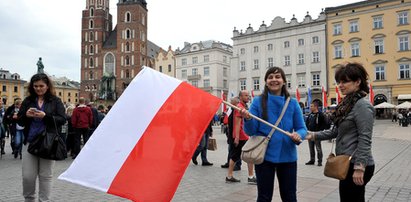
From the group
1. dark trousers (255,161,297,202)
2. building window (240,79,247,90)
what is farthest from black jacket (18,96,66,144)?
building window (240,79,247,90)

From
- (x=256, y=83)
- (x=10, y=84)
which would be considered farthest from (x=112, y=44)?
(x=256, y=83)

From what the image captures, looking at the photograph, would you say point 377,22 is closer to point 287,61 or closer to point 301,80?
point 301,80

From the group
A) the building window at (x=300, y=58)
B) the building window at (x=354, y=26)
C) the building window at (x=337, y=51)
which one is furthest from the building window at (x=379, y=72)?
the building window at (x=300, y=58)

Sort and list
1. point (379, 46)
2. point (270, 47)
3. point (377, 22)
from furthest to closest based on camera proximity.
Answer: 1. point (270, 47)
2. point (379, 46)
3. point (377, 22)

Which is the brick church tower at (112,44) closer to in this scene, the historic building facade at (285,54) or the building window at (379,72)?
the historic building facade at (285,54)

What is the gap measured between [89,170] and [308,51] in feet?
160

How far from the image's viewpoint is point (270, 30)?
170ft

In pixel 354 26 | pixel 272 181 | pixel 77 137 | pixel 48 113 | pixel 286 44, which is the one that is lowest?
pixel 77 137

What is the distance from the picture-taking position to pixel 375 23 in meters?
44.7

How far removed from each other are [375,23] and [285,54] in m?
12.3

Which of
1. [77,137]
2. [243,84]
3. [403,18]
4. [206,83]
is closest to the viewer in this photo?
[77,137]

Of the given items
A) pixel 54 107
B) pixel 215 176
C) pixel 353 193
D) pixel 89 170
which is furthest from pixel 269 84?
pixel 215 176

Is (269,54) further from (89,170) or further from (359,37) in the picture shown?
(89,170)

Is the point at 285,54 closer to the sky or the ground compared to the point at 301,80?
closer to the sky
